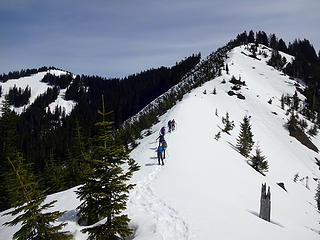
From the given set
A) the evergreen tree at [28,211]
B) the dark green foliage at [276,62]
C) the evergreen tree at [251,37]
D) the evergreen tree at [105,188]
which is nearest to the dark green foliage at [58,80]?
the evergreen tree at [251,37]

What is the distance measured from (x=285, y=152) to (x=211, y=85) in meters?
25.2

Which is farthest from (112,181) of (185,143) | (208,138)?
(208,138)

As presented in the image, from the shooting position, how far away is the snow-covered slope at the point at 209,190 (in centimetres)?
799

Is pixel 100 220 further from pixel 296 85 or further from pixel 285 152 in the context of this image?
pixel 296 85

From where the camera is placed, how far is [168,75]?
109 metres

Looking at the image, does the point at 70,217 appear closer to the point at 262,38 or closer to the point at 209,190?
the point at 209,190

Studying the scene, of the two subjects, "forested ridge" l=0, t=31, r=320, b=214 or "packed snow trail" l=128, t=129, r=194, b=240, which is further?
"forested ridge" l=0, t=31, r=320, b=214

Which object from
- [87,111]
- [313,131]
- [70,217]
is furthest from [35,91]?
[70,217]

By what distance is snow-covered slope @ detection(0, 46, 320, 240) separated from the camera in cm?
799

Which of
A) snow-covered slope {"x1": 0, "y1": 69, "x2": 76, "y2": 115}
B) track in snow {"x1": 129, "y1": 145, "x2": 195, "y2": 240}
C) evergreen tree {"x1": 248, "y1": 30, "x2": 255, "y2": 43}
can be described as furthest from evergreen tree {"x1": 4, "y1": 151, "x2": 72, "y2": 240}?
snow-covered slope {"x1": 0, "y1": 69, "x2": 76, "y2": 115}

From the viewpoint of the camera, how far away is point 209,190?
39.0 ft

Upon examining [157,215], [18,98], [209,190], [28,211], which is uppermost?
[28,211]

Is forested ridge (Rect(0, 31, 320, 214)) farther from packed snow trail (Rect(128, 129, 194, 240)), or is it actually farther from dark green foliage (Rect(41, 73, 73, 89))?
packed snow trail (Rect(128, 129, 194, 240))

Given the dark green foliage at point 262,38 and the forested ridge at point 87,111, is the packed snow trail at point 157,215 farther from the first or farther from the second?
the dark green foliage at point 262,38
